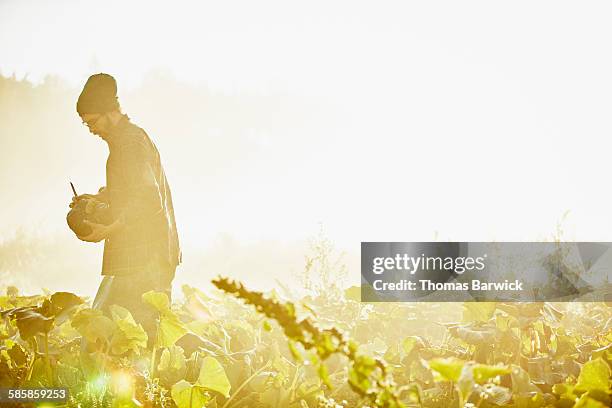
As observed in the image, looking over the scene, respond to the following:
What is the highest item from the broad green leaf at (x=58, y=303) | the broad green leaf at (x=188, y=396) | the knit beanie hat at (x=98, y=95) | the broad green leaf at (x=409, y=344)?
the knit beanie hat at (x=98, y=95)

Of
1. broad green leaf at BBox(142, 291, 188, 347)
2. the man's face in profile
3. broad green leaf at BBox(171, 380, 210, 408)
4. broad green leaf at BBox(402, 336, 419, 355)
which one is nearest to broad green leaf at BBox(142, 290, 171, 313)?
broad green leaf at BBox(142, 291, 188, 347)

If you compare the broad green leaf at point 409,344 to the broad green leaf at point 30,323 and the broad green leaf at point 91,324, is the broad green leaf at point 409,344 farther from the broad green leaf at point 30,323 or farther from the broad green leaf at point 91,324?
the broad green leaf at point 30,323

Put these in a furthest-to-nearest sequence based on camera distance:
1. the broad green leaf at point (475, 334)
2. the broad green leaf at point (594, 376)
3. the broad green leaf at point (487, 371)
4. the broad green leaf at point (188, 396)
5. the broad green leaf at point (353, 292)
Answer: the broad green leaf at point (353, 292), the broad green leaf at point (475, 334), the broad green leaf at point (188, 396), the broad green leaf at point (594, 376), the broad green leaf at point (487, 371)

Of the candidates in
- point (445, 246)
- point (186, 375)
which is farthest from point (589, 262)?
point (186, 375)

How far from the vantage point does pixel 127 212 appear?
3.54 meters

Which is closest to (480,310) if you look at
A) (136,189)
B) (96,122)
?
(136,189)

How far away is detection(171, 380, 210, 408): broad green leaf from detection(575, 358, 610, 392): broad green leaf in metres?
1.34

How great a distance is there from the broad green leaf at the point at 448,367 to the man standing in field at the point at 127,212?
8.41 feet

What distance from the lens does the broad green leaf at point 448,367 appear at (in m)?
1.18

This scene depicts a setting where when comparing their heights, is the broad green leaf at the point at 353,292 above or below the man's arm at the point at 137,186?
below

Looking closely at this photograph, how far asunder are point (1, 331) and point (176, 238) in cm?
114

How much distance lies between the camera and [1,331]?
3.21 meters

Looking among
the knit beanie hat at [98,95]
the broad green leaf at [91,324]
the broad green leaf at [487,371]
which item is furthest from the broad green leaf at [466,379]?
the knit beanie hat at [98,95]

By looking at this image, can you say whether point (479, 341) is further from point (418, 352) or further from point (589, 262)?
point (589, 262)
